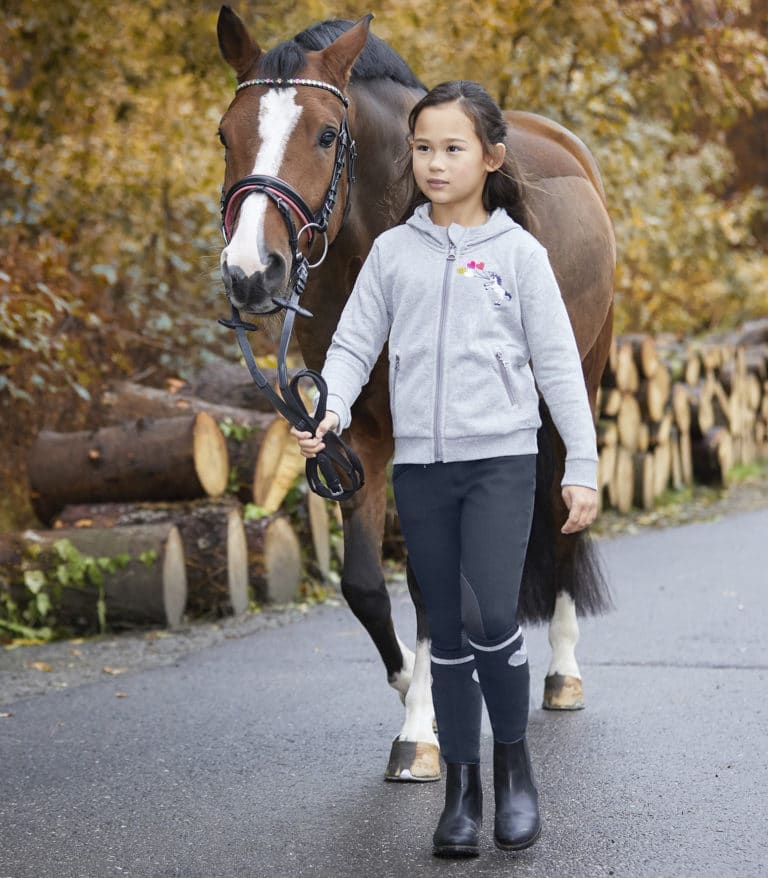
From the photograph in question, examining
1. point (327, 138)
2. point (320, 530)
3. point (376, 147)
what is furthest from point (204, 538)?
point (327, 138)

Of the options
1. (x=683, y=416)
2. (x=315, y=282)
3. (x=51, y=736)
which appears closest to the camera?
(x=315, y=282)

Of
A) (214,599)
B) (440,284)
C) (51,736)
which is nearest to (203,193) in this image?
(214,599)

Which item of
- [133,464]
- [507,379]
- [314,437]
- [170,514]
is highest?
[507,379]

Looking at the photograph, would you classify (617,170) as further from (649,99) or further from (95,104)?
(95,104)

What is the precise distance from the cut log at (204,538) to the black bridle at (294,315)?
3220 millimetres

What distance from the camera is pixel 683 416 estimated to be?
1113cm

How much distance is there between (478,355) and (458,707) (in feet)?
2.77

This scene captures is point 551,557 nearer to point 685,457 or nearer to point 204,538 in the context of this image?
point 204,538

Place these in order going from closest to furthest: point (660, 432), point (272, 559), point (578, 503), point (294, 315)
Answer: point (578, 503) → point (294, 315) → point (272, 559) → point (660, 432)

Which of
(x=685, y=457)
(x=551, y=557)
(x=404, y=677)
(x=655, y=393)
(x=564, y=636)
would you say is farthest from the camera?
(x=685, y=457)

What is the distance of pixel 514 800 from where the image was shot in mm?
3107

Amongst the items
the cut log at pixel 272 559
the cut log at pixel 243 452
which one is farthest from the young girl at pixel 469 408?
the cut log at pixel 243 452

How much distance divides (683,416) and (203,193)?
4.49 meters

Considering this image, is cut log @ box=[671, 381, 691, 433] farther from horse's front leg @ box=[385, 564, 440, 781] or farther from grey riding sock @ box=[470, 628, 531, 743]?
grey riding sock @ box=[470, 628, 531, 743]
